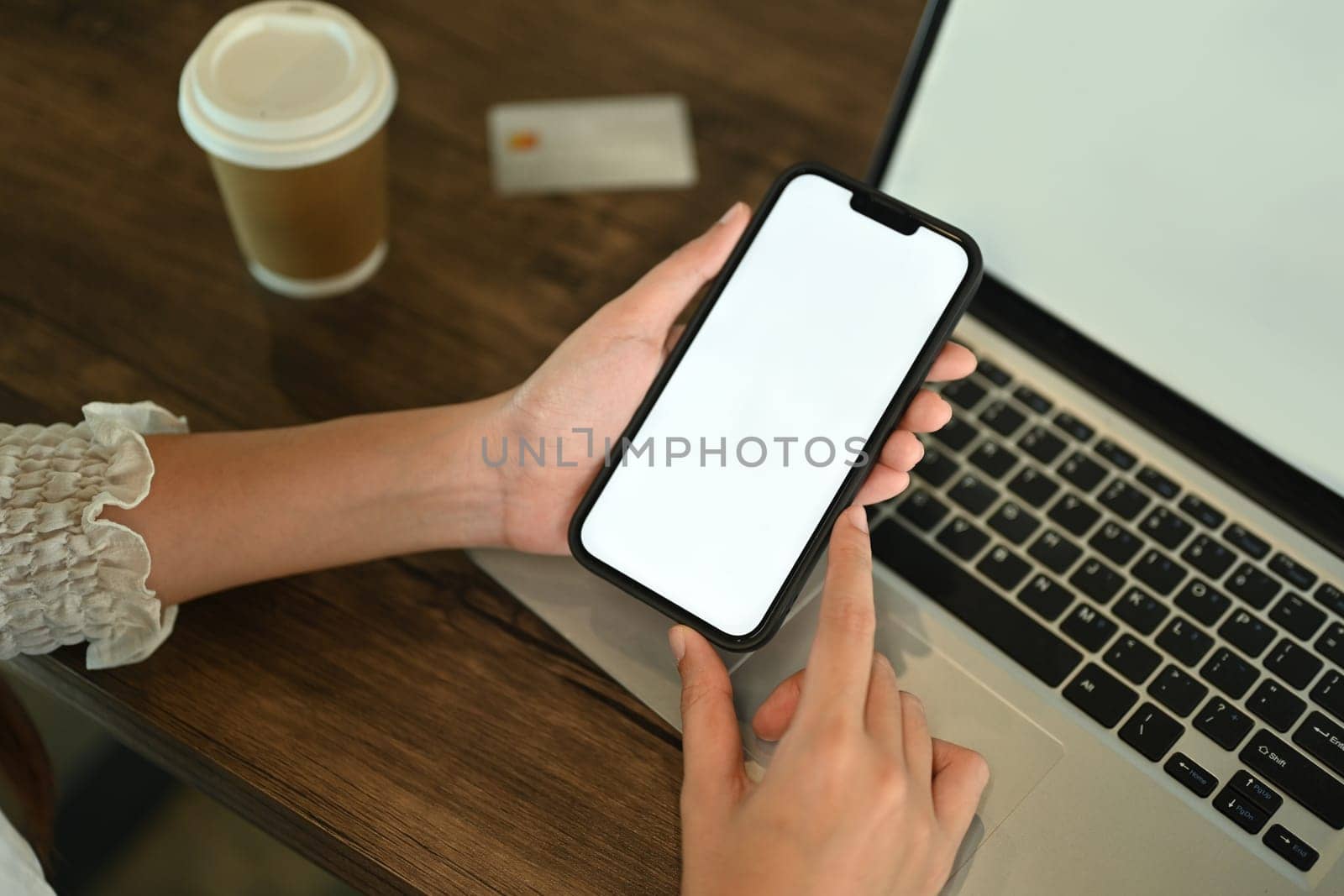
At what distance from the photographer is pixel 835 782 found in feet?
1.38

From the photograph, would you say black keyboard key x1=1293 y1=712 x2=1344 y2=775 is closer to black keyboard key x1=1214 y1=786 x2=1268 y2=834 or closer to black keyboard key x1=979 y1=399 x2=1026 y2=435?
black keyboard key x1=1214 y1=786 x2=1268 y2=834

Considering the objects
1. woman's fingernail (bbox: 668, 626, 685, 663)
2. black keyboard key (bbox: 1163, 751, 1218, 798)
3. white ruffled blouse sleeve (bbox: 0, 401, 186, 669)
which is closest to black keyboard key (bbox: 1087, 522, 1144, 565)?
black keyboard key (bbox: 1163, 751, 1218, 798)

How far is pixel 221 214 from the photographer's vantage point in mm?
685

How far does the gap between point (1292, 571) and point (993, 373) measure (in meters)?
0.18

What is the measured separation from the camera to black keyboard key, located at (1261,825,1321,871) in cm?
49

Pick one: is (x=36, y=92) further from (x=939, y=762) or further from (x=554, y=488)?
(x=939, y=762)

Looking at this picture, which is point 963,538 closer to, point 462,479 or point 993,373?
point 993,373

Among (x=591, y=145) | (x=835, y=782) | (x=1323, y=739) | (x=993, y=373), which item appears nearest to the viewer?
(x=835, y=782)

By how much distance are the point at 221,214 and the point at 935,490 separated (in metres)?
0.46

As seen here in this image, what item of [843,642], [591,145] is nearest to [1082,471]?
[843,642]

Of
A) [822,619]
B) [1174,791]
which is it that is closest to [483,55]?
[822,619]

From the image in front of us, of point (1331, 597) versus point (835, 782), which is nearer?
point (835, 782)

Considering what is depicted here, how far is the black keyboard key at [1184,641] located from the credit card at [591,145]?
1.28 feet

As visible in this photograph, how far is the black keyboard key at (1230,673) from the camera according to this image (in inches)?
21.0
